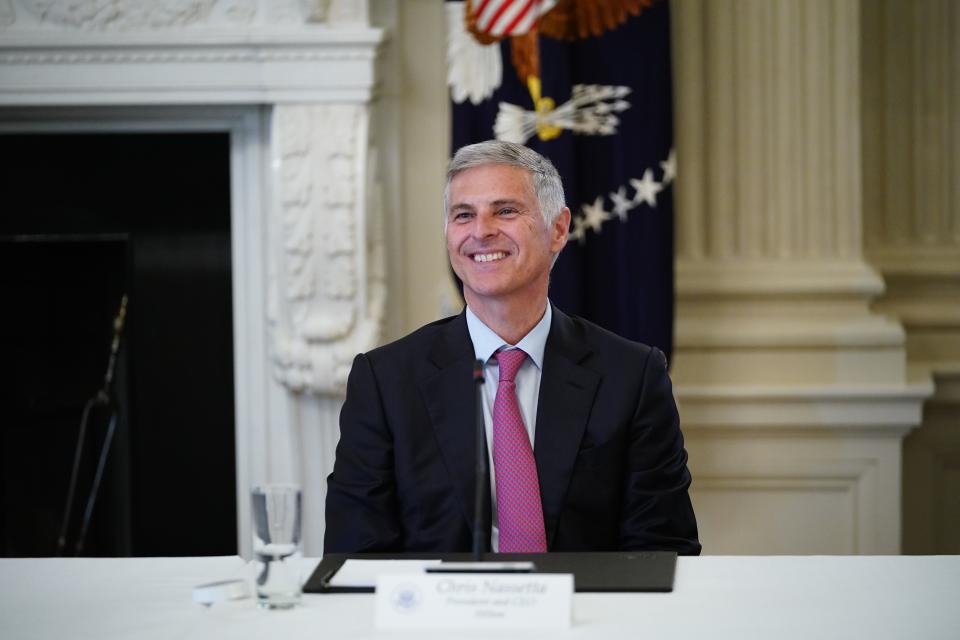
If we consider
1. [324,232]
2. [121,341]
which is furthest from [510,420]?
[121,341]

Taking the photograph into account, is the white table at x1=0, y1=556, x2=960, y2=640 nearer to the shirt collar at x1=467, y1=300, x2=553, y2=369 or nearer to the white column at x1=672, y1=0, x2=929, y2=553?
the shirt collar at x1=467, y1=300, x2=553, y2=369

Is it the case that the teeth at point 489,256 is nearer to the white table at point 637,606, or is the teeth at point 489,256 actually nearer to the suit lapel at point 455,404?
the suit lapel at point 455,404

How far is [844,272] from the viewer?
4.34 m

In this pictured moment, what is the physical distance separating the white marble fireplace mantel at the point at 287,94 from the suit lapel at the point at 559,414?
A: 149 centimetres

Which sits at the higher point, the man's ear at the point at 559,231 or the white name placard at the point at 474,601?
the man's ear at the point at 559,231

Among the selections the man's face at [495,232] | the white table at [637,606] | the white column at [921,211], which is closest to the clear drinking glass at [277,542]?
the white table at [637,606]

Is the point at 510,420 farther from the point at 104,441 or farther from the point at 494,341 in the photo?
the point at 104,441

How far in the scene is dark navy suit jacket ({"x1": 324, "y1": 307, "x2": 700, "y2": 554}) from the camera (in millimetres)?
2553

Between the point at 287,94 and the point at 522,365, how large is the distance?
1746mm

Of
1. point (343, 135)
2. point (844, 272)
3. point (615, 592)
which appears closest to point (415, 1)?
point (343, 135)

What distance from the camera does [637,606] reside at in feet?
6.22

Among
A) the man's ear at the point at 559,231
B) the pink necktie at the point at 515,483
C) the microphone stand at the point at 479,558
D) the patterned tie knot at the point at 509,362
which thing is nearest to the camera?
the microphone stand at the point at 479,558

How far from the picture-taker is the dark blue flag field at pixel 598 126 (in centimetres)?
411

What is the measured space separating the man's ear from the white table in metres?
0.81
